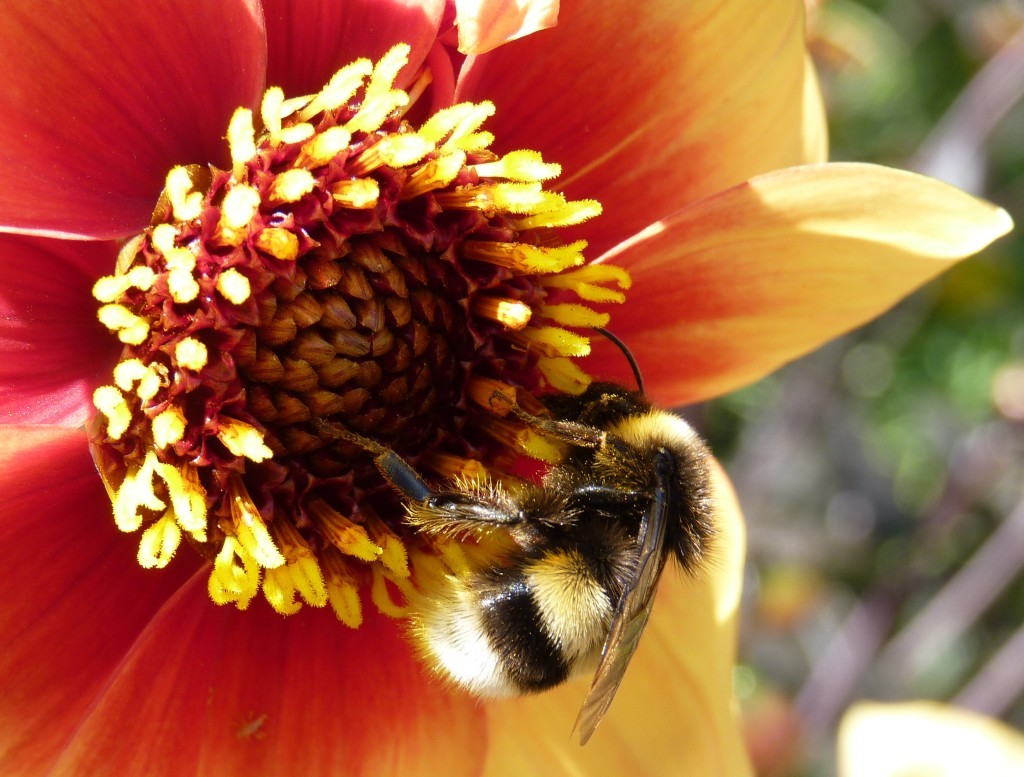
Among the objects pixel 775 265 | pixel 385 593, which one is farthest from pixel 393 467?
pixel 775 265

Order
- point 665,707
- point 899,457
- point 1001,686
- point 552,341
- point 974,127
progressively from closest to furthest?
point 552,341 → point 665,707 → point 1001,686 → point 974,127 → point 899,457

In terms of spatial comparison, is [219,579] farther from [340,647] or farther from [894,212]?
[894,212]

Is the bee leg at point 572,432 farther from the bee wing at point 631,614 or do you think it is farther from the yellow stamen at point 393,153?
the yellow stamen at point 393,153

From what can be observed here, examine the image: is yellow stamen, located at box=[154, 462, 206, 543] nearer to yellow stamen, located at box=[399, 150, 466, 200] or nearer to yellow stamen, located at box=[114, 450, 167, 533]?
yellow stamen, located at box=[114, 450, 167, 533]

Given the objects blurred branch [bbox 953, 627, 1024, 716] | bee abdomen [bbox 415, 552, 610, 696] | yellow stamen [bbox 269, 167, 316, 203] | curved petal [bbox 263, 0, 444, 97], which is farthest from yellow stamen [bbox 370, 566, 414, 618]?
blurred branch [bbox 953, 627, 1024, 716]

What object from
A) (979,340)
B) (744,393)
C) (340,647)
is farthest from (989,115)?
Answer: (340,647)

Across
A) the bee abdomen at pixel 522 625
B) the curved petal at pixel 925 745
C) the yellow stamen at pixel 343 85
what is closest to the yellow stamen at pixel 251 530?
the bee abdomen at pixel 522 625

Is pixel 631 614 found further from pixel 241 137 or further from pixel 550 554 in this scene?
pixel 241 137
